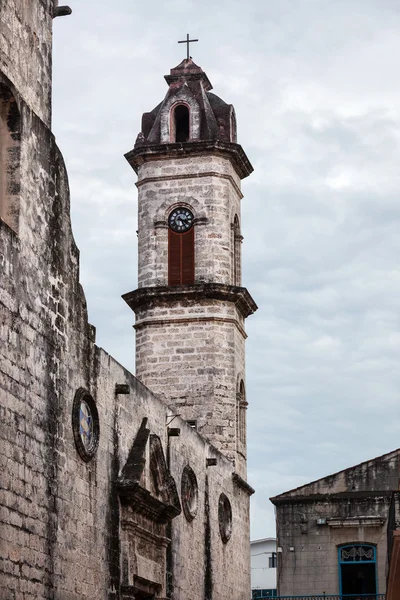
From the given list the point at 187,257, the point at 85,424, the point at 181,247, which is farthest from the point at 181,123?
the point at 85,424

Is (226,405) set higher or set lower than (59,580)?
higher

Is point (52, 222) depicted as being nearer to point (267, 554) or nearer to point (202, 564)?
point (202, 564)

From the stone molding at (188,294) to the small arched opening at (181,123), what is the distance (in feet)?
12.1

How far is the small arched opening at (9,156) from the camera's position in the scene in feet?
47.2

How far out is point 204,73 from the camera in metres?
29.3

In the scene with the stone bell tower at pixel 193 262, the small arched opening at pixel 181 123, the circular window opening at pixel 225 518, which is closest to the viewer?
the circular window opening at pixel 225 518

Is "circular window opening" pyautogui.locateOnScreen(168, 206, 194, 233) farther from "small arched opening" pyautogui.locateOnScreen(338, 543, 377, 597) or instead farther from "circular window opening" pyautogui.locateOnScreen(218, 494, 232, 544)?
"small arched opening" pyautogui.locateOnScreen(338, 543, 377, 597)

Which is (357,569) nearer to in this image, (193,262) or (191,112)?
(193,262)

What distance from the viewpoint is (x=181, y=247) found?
27.8 meters

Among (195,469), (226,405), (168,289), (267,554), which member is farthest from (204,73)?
(267,554)

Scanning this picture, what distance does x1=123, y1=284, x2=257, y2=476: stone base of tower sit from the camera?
26266mm

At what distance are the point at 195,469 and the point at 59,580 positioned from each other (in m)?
8.06

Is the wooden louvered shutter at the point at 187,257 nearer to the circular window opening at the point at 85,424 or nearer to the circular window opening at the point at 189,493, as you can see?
the circular window opening at the point at 189,493

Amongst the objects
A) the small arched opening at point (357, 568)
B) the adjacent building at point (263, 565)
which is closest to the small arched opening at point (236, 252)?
the small arched opening at point (357, 568)
